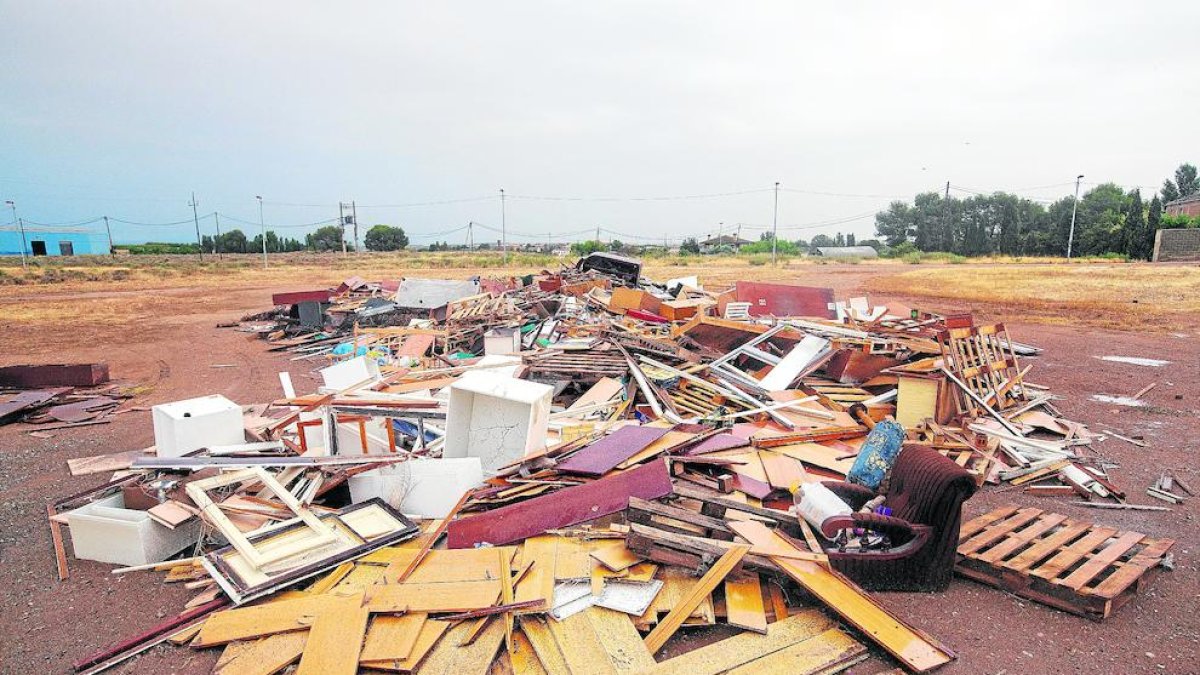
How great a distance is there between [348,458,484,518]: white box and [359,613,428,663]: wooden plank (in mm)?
1284

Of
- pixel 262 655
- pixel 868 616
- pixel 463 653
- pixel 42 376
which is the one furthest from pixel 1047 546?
pixel 42 376

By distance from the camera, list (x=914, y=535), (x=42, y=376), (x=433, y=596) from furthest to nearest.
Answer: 1. (x=42, y=376)
2. (x=914, y=535)
3. (x=433, y=596)

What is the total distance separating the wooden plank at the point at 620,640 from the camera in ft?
10.4

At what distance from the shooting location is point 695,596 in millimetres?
3611

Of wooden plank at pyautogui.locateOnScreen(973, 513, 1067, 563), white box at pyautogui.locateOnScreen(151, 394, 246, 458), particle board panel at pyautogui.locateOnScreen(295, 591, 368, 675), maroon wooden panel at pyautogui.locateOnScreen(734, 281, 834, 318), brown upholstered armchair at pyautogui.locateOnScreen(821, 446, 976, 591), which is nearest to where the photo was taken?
particle board panel at pyautogui.locateOnScreen(295, 591, 368, 675)

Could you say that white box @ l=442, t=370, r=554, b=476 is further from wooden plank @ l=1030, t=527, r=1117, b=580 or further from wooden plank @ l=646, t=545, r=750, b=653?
wooden plank @ l=1030, t=527, r=1117, b=580

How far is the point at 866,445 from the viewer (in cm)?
503

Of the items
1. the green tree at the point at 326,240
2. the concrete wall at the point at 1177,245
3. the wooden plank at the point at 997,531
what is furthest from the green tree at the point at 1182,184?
the green tree at the point at 326,240

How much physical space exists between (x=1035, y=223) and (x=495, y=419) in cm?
6980

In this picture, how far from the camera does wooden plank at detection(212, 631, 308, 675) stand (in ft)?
10.4

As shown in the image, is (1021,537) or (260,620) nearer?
(260,620)

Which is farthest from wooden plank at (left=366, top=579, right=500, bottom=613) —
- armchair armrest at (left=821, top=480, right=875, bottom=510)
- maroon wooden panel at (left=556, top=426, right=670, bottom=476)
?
armchair armrest at (left=821, top=480, right=875, bottom=510)

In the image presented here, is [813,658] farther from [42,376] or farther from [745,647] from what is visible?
[42,376]

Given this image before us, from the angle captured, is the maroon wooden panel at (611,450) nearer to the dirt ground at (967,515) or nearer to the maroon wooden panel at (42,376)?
the dirt ground at (967,515)
